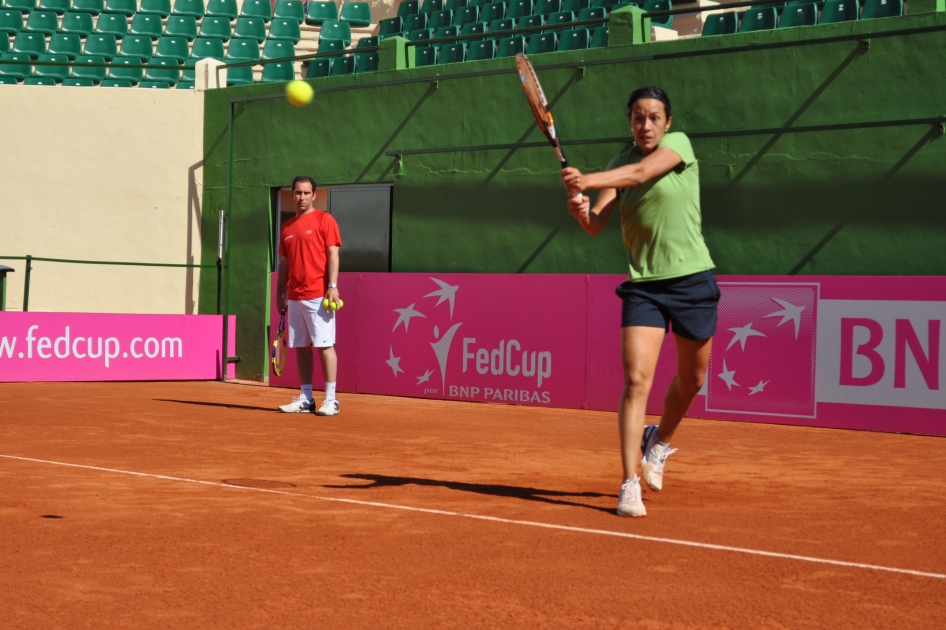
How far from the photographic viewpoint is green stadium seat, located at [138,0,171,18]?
22.2 m

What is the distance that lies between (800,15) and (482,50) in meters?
4.67

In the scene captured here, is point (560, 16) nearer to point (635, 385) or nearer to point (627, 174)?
point (627, 174)

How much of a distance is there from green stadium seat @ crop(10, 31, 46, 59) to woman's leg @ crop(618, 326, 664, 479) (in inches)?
722

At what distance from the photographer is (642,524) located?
17.5 ft

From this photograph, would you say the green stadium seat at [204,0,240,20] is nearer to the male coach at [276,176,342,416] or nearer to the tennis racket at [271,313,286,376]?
the tennis racket at [271,313,286,376]

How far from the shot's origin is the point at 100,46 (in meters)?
21.3

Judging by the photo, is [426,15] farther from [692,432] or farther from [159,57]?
[692,432]

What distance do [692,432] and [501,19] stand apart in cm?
1009

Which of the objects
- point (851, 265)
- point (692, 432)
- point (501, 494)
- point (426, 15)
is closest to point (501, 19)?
point (426, 15)

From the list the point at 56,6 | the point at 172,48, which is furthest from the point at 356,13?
the point at 56,6

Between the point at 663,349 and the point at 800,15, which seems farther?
the point at 800,15

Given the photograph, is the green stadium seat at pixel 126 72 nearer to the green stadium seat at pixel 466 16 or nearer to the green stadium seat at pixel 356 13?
the green stadium seat at pixel 356 13

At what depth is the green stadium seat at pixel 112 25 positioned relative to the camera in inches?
852

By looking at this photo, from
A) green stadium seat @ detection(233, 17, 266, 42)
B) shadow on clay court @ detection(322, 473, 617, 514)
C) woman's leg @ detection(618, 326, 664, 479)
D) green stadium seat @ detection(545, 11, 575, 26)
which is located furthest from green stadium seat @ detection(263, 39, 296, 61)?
woman's leg @ detection(618, 326, 664, 479)
